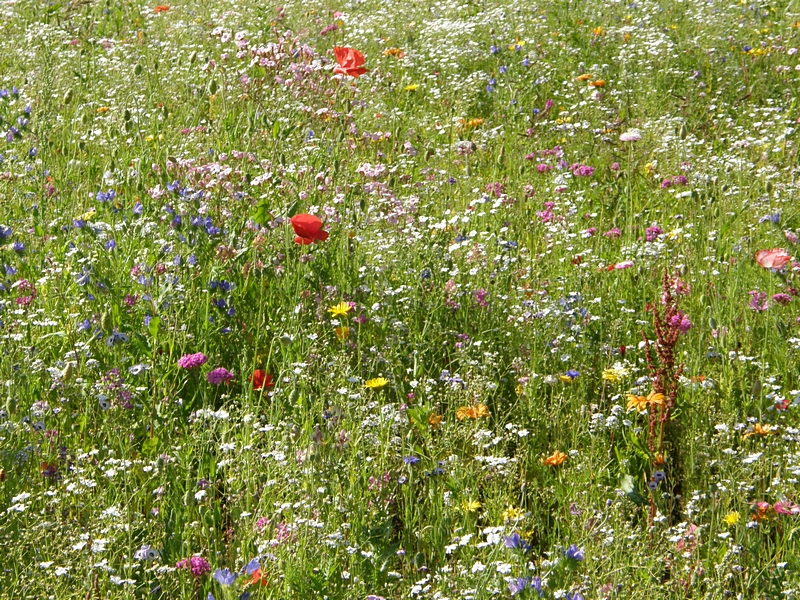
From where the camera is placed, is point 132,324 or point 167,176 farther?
point 167,176

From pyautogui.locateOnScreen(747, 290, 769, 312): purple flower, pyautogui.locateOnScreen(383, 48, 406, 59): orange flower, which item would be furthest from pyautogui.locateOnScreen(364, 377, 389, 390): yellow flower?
pyautogui.locateOnScreen(383, 48, 406, 59): orange flower

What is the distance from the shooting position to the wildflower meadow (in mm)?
1905

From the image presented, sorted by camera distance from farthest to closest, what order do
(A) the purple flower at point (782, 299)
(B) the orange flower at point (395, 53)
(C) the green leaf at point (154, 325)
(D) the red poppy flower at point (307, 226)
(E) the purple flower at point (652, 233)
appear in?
(B) the orange flower at point (395, 53), (E) the purple flower at point (652, 233), (A) the purple flower at point (782, 299), (D) the red poppy flower at point (307, 226), (C) the green leaf at point (154, 325)

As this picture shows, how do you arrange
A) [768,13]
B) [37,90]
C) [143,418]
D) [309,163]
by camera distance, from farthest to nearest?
[768,13] → [37,90] → [309,163] → [143,418]

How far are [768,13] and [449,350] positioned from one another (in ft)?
16.9

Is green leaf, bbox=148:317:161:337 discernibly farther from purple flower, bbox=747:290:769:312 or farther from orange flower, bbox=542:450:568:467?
purple flower, bbox=747:290:769:312

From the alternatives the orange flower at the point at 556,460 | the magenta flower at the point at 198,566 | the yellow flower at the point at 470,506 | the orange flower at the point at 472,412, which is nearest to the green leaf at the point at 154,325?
the magenta flower at the point at 198,566

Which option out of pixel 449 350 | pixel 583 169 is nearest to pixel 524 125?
pixel 583 169

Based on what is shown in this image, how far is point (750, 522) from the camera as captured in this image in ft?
6.44

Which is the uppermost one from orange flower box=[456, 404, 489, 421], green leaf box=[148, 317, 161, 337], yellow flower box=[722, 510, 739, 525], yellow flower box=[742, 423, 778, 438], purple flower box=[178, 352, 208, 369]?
green leaf box=[148, 317, 161, 337]

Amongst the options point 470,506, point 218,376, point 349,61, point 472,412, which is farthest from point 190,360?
point 349,61

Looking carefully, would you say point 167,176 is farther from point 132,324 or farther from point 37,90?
point 37,90

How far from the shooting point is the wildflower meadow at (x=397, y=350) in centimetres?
191

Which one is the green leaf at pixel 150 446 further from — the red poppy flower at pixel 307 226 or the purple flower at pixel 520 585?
the purple flower at pixel 520 585
